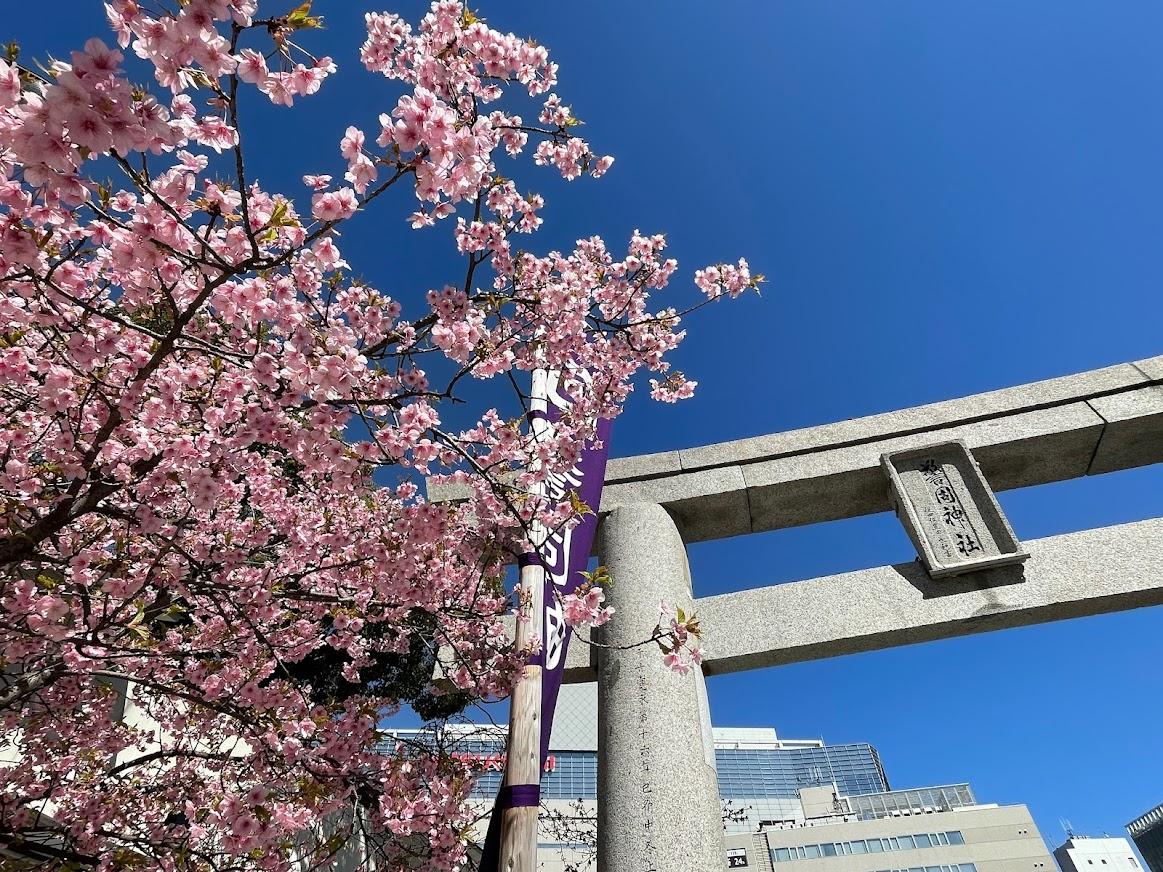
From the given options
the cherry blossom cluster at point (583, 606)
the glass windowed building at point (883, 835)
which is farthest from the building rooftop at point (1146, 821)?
the cherry blossom cluster at point (583, 606)

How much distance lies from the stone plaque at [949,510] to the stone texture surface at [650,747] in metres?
2.44

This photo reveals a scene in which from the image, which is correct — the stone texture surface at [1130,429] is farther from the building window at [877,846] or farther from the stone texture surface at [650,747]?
the building window at [877,846]

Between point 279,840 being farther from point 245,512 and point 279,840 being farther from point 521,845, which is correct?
point 245,512

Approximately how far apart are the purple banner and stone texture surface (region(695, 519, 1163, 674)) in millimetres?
1990

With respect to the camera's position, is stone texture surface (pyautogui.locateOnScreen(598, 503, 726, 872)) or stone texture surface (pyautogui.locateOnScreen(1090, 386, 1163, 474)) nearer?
stone texture surface (pyautogui.locateOnScreen(598, 503, 726, 872))

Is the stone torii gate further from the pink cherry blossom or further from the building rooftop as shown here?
the building rooftop

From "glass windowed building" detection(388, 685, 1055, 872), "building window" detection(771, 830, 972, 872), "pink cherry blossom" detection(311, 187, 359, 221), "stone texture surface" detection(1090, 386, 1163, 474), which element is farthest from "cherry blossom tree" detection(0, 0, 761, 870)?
"building window" detection(771, 830, 972, 872)

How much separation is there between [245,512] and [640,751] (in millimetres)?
5599

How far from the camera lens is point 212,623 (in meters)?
5.22

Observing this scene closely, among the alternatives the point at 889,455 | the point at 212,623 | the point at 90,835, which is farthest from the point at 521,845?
the point at 889,455

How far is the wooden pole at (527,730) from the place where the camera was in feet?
9.12

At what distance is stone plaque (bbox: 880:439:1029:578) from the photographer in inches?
228

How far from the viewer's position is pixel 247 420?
3.00 metres

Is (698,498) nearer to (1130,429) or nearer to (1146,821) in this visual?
(1130,429)
